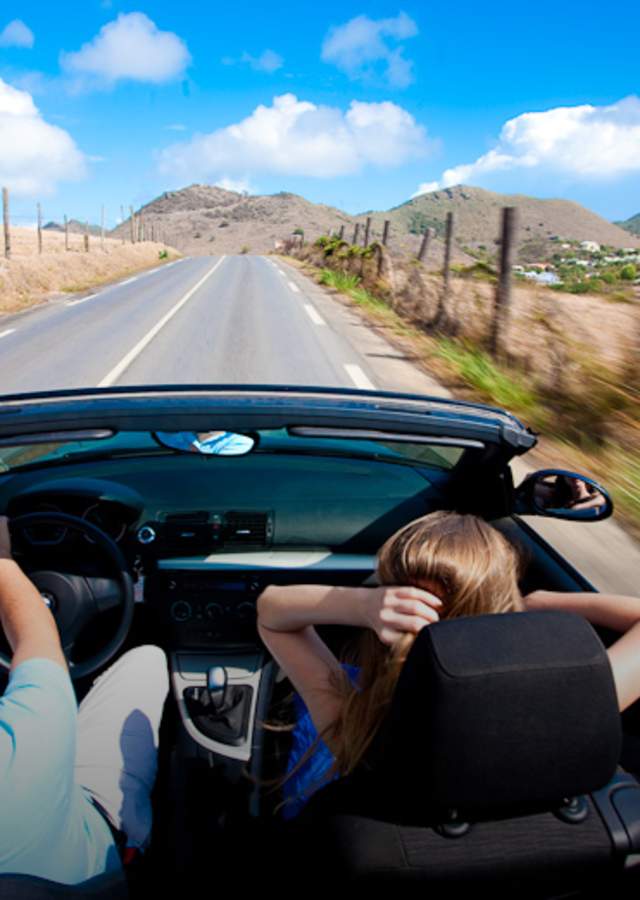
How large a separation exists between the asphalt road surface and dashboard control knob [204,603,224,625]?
2.27m

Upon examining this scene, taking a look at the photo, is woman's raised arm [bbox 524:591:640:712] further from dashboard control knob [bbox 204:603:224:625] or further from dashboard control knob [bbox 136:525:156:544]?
dashboard control knob [bbox 136:525:156:544]

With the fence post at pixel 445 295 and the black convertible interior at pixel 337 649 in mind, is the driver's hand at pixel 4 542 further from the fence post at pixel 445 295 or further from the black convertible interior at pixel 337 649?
the fence post at pixel 445 295

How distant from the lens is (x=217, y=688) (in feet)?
8.46

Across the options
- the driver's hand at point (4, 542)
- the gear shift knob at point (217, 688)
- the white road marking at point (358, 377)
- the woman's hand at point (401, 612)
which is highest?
the woman's hand at point (401, 612)

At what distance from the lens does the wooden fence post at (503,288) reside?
9.92 metres

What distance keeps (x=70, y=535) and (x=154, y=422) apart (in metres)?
0.68

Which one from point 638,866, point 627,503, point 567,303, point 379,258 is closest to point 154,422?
point 638,866

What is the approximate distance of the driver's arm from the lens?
1585 millimetres

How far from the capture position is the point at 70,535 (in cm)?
246

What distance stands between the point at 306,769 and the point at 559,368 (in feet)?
23.1

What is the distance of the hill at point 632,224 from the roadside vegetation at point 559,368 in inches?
5308

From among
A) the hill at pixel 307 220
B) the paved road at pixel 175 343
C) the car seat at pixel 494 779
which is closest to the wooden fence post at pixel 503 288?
the paved road at pixel 175 343

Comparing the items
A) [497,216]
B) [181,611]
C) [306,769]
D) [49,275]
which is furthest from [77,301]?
[497,216]

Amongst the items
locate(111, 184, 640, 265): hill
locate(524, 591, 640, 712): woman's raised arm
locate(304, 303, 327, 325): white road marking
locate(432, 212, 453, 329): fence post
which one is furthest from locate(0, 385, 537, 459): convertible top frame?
locate(111, 184, 640, 265): hill
